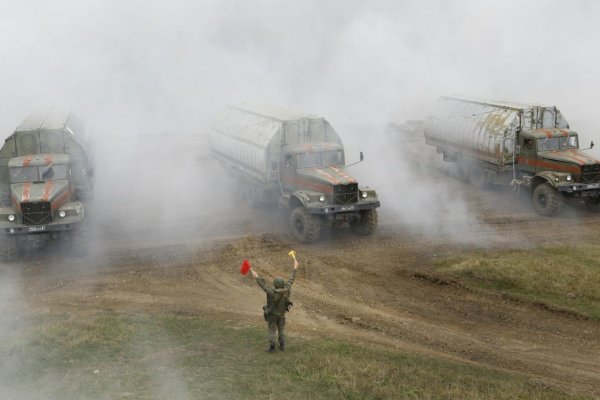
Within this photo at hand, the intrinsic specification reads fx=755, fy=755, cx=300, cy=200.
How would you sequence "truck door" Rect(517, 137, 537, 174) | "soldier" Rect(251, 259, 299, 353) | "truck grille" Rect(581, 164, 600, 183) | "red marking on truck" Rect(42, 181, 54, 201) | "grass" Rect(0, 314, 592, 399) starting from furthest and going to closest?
"truck door" Rect(517, 137, 537, 174) → "truck grille" Rect(581, 164, 600, 183) → "red marking on truck" Rect(42, 181, 54, 201) → "soldier" Rect(251, 259, 299, 353) → "grass" Rect(0, 314, 592, 399)

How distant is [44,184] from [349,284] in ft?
28.5

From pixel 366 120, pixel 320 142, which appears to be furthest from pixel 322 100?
pixel 320 142

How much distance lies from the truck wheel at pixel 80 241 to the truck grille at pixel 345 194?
6.54 m

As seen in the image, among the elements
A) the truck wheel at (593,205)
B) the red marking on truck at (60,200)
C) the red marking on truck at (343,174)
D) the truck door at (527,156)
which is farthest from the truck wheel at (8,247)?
the truck wheel at (593,205)

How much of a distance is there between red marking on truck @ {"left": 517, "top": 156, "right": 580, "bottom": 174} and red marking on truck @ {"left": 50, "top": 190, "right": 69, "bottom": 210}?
14.1 metres

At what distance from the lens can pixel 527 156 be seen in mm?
24172

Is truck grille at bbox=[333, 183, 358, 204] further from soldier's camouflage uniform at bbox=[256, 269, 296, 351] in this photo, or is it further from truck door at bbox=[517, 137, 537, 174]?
soldier's camouflage uniform at bbox=[256, 269, 296, 351]

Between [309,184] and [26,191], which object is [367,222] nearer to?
[309,184]

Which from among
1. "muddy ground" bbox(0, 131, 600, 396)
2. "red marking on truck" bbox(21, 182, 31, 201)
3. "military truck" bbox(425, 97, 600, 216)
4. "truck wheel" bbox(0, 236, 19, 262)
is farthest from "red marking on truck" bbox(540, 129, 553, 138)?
"truck wheel" bbox(0, 236, 19, 262)

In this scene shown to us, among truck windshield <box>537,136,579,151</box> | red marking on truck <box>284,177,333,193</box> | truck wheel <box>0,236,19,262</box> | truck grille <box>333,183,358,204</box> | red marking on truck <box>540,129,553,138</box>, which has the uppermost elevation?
red marking on truck <box>540,129,553,138</box>

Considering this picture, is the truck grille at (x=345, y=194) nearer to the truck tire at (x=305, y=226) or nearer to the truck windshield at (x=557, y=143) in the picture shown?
the truck tire at (x=305, y=226)

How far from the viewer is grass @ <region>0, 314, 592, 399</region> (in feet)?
36.7

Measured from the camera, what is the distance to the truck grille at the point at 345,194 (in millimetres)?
20297

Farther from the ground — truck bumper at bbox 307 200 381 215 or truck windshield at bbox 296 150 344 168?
truck windshield at bbox 296 150 344 168
